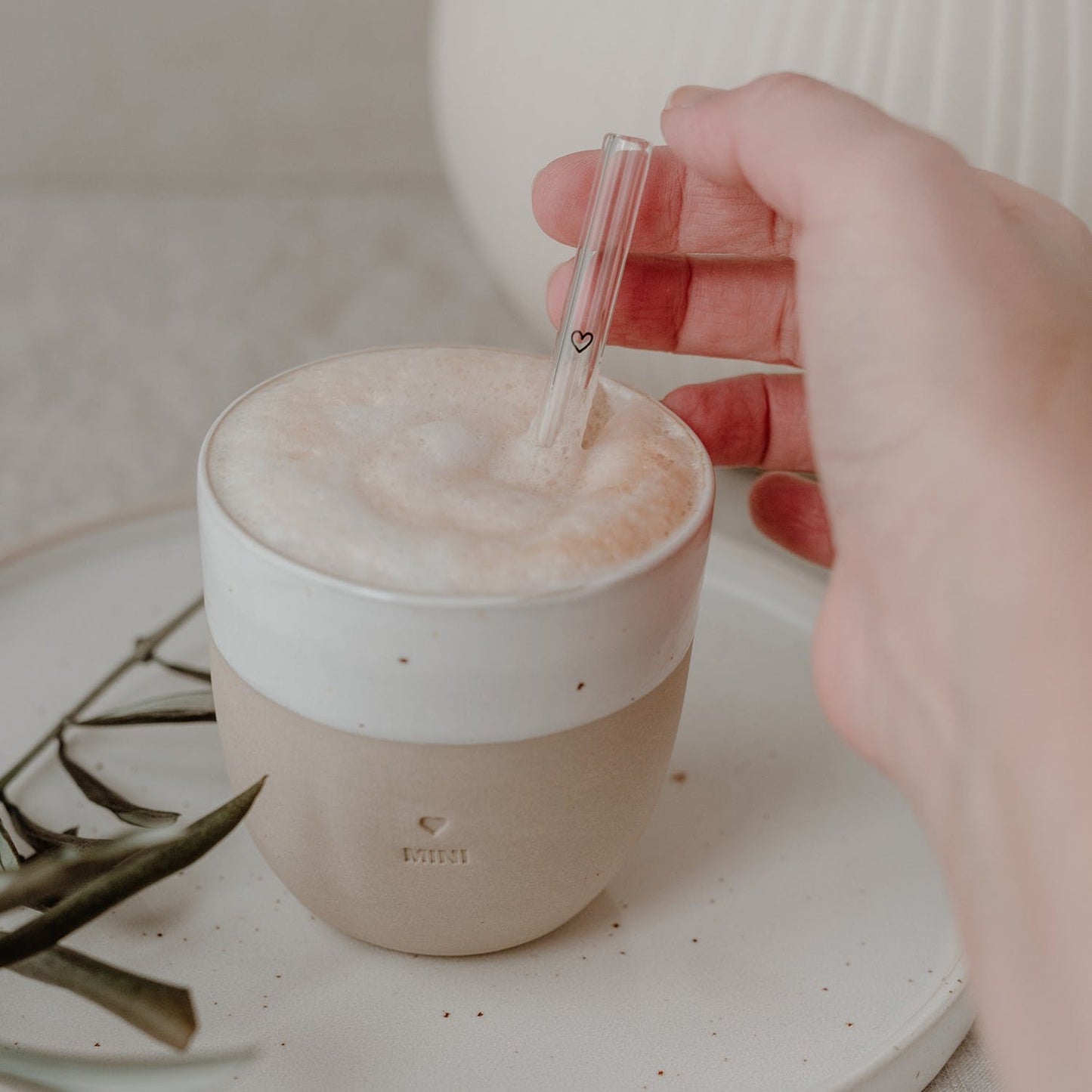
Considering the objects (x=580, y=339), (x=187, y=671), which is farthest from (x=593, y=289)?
(x=187, y=671)

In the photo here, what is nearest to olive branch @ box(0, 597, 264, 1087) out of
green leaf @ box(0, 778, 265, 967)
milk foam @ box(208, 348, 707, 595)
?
green leaf @ box(0, 778, 265, 967)

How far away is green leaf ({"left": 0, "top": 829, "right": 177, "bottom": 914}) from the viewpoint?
48 centimetres

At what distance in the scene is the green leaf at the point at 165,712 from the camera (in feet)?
2.13

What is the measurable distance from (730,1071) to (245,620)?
26 cm

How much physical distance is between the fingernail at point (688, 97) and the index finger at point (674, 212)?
0.07 m

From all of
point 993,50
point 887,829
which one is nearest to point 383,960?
point 887,829

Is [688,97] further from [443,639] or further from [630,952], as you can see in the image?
[630,952]

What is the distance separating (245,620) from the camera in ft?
1.57

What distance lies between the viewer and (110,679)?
28.0 inches

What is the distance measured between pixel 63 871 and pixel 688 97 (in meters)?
0.38

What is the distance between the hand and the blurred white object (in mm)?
227

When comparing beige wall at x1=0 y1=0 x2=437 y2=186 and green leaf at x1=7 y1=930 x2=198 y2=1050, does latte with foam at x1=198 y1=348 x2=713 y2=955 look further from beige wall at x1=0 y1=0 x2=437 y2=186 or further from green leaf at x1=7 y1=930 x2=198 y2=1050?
beige wall at x1=0 y1=0 x2=437 y2=186

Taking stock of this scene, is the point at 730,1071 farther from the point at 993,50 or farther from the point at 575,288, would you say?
the point at 993,50

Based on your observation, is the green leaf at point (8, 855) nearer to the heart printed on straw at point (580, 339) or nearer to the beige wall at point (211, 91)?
the heart printed on straw at point (580, 339)
